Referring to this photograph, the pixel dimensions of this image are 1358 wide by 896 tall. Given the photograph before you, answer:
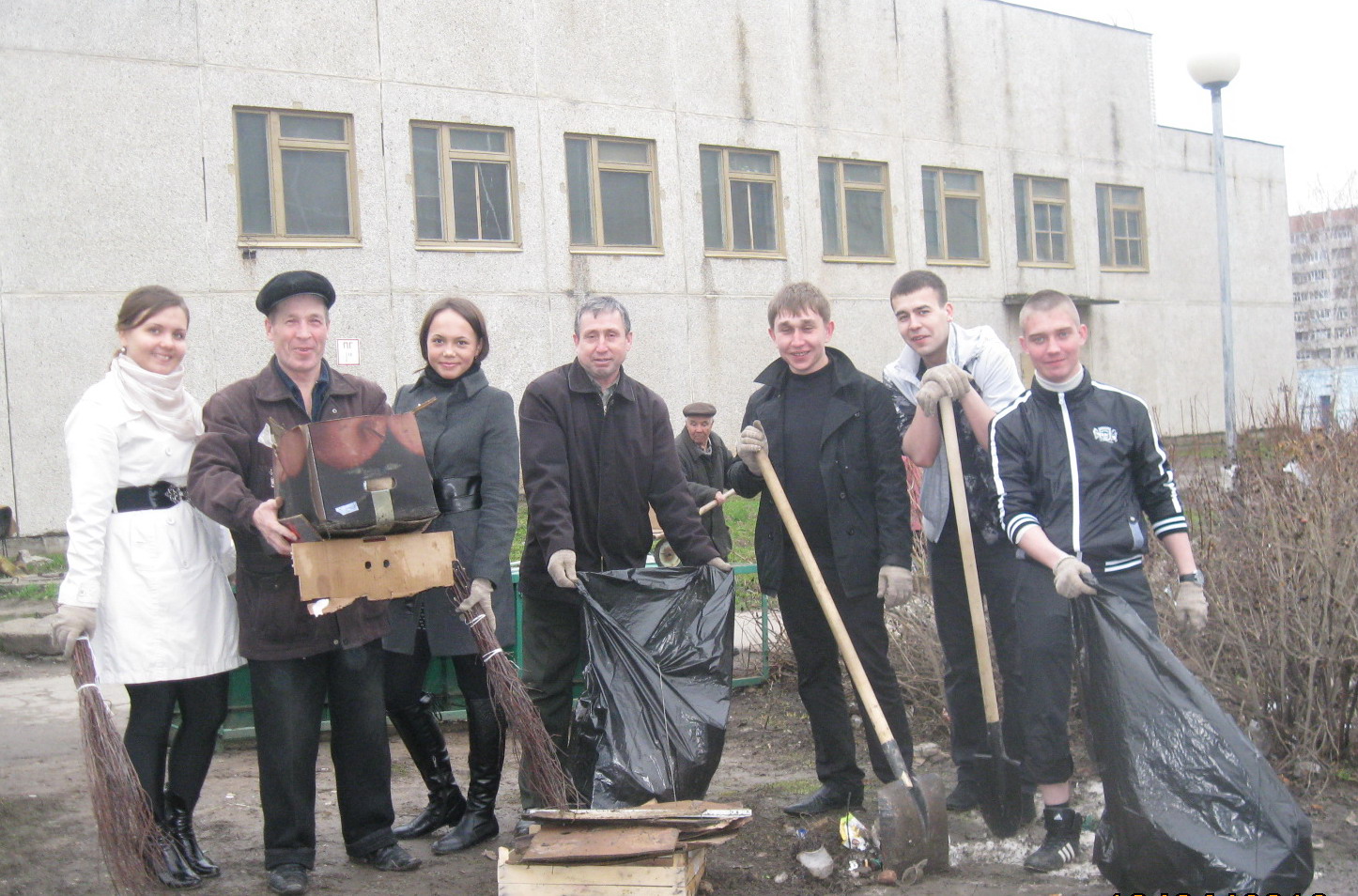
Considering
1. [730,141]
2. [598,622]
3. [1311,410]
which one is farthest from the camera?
[730,141]

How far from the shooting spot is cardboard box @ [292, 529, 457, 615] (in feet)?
11.1

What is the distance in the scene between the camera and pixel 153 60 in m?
11.1

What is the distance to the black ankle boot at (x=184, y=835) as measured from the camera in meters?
3.76

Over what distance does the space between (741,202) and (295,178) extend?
5491 millimetres

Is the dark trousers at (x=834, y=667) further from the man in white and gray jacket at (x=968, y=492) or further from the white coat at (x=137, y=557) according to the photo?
the white coat at (x=137, y=557)

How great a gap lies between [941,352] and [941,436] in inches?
11.9

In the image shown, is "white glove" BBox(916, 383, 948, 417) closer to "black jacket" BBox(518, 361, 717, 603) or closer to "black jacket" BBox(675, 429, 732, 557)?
"black jacket" BBox(518, 361, 717, 603)

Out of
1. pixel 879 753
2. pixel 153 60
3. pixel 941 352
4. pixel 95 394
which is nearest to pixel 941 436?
pixel 941 352

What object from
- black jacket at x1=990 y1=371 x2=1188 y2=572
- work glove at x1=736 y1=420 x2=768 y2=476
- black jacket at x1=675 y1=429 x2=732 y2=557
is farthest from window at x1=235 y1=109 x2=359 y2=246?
black jacket at x1=990 y1=371 x2=1188 y2=572

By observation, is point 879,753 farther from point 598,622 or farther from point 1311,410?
point 1311,410

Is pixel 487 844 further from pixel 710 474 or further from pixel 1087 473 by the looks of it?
pixel 710 474

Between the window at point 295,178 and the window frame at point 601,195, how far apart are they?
99.1 inches

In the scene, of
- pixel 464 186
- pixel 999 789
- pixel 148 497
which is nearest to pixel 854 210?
pixel 464 186

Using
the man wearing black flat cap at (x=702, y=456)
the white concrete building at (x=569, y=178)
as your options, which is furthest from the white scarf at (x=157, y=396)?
the white concrete building at (x=569, y=178)
